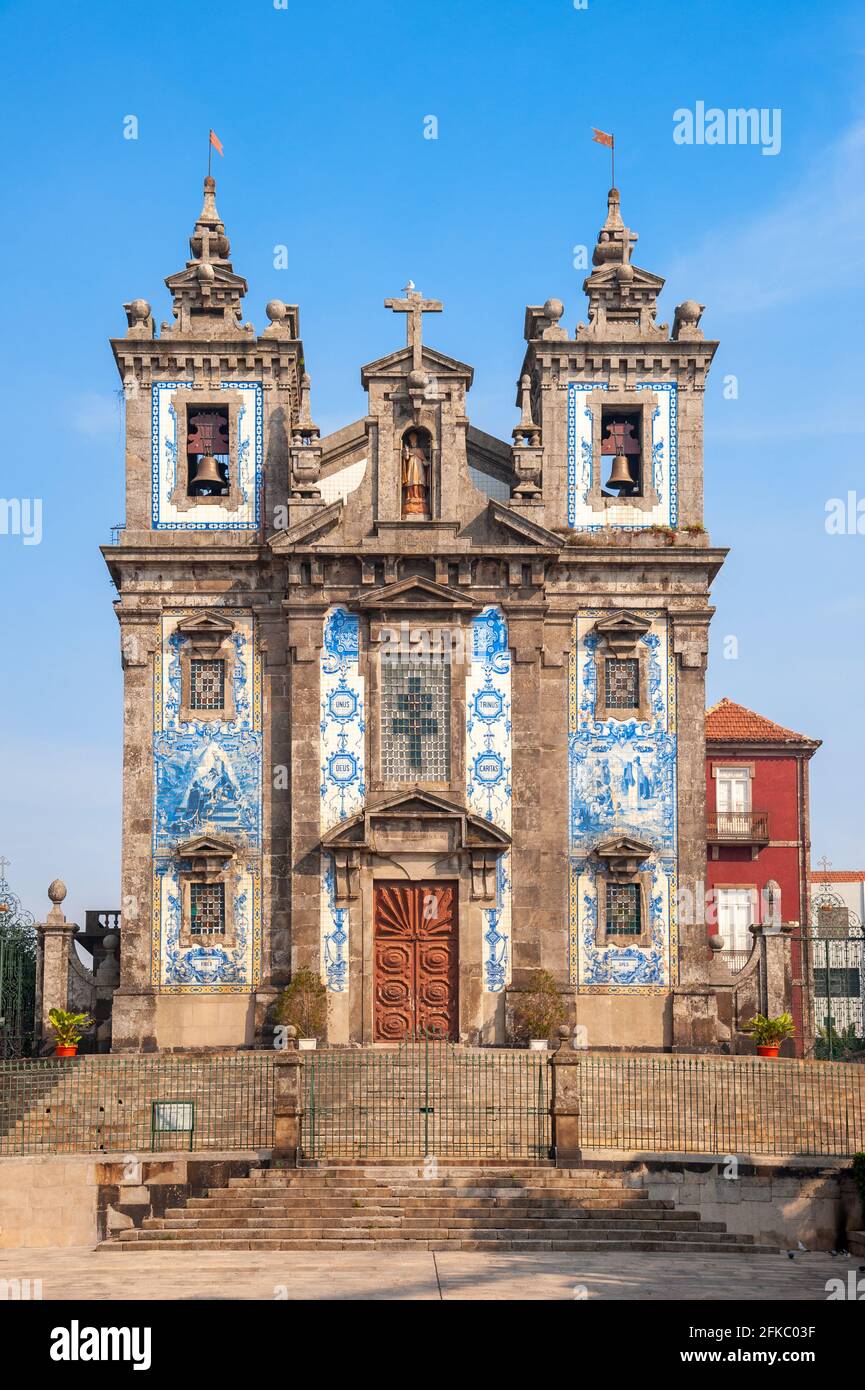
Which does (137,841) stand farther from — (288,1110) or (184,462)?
(288,1110)

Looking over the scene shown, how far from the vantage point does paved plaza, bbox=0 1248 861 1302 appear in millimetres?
19766

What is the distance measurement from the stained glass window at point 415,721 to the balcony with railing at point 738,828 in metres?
17.3

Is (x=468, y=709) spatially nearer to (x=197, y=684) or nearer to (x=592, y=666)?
(x=592, y=666)

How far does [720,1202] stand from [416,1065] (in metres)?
5.77

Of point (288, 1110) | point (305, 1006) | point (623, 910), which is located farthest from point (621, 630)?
point (288, 1110)

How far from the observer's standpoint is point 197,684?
118 feet

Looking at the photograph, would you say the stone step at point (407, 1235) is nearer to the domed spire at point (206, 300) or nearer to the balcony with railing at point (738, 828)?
the domed spire at point (206, 300)

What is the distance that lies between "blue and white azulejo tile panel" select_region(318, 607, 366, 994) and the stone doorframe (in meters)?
0.21

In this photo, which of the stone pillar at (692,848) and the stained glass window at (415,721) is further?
the stained glass window at (415,721)

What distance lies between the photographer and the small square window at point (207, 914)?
3516 cm

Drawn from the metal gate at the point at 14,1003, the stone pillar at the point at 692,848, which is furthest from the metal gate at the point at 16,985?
the stone pillar at the point at 692,848

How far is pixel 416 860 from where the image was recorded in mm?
34781

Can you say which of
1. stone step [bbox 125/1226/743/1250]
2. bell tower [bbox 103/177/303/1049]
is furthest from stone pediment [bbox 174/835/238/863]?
stone step [bbox 125/1226/743/1250]

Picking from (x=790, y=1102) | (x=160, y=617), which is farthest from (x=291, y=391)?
(x=790, y=1102)
